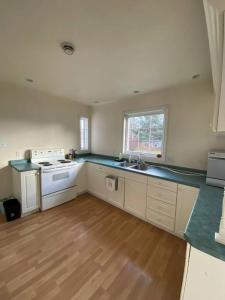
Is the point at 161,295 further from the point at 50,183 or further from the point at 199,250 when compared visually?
the point at 50,183

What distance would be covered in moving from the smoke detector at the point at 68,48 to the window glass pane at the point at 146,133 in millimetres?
1902

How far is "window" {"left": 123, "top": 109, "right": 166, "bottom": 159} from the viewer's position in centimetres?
279

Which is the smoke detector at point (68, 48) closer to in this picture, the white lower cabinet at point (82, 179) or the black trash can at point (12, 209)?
the white lower cabinet at point (82, 179)

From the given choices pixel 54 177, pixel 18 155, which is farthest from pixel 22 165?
pixel 54 177

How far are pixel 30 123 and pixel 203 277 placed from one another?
3362 millimetres

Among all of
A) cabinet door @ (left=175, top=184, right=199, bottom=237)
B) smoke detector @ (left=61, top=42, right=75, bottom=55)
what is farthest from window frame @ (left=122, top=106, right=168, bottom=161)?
smoke detector @ (left=61, top=42, right=75, bottom=55)

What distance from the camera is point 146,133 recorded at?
3047mm

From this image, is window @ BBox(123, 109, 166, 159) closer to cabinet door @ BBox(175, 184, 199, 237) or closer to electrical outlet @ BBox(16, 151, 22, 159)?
cabinet door @ BBox(175, 184, 199, 237)

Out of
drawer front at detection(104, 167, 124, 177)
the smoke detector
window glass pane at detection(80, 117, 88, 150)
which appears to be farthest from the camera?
window glass pane at detection(80, 117, 88, 150)

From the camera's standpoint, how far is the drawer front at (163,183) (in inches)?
80.4

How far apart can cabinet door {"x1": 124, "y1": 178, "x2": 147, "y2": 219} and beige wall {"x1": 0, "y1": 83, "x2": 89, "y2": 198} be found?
6.50 feet

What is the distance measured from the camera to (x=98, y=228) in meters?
2.22

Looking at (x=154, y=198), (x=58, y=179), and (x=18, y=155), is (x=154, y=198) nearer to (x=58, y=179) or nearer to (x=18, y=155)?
(x=58, y=179)

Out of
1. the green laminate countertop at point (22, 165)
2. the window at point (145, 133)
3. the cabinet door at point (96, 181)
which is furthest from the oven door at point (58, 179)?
the window at point (145, 133)
